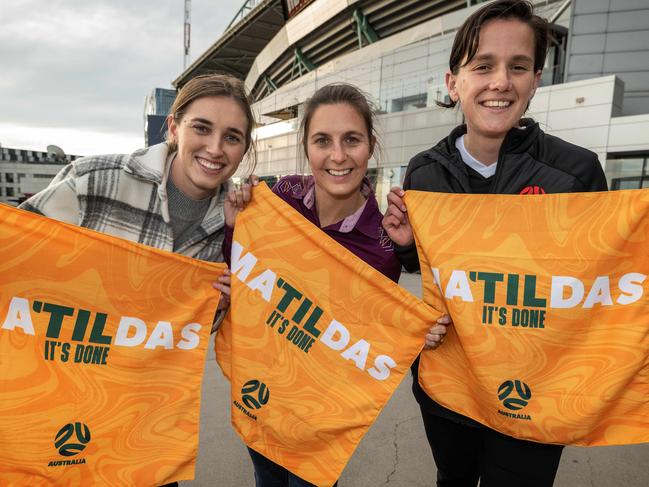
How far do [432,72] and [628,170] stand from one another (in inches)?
346

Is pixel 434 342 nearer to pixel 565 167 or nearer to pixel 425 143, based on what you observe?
pixel 565 167

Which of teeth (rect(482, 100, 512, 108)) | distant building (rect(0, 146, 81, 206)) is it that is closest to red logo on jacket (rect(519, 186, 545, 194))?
teeth (rect(482, 100, 512, 108))

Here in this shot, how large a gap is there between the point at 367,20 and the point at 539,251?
26576mm

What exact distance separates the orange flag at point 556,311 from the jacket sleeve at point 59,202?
61.7 inches

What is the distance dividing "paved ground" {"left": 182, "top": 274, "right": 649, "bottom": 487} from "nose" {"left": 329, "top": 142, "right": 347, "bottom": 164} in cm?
190

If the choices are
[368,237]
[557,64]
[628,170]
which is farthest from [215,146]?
[557,64]

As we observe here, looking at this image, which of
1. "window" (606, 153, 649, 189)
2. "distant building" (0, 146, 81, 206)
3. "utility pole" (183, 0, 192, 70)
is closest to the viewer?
"window" (606, 153, 649, 189)

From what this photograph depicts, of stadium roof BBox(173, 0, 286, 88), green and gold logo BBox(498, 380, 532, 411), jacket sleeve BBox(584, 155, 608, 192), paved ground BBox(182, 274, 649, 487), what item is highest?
stadium roof BBox(173, 0, 286, 88)

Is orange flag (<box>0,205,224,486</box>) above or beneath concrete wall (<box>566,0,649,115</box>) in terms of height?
beneath

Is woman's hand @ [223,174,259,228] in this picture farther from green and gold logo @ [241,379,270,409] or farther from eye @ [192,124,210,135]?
green and gold logo @ [241,379,270,409]

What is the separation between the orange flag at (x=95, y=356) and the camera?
1574mm

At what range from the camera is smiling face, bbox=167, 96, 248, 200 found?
183 cm

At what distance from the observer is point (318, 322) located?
179cm

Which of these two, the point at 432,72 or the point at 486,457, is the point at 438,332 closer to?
the point at 486,457
